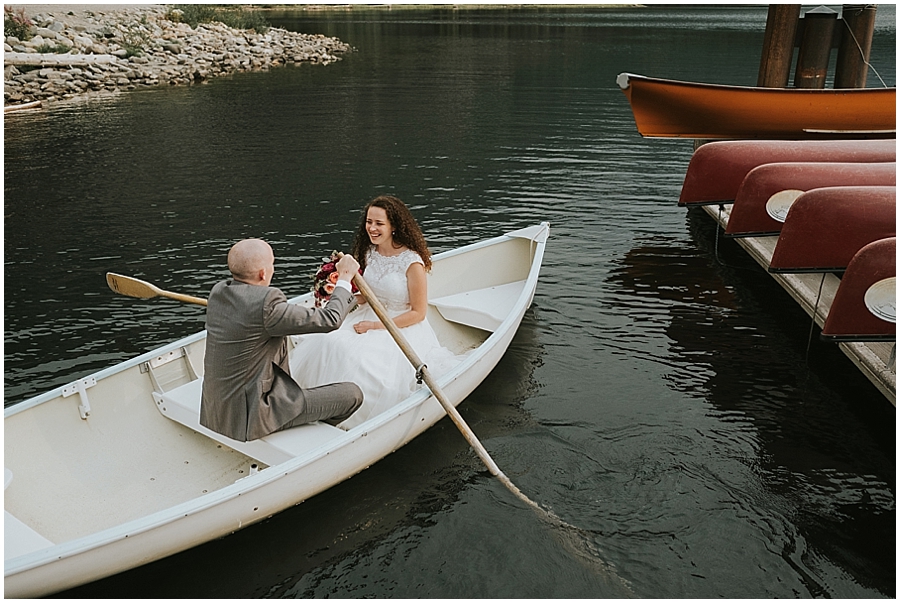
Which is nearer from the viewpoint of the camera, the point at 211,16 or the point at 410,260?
the point at 410,260

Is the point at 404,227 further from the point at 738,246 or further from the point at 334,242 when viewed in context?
the point at 738,246

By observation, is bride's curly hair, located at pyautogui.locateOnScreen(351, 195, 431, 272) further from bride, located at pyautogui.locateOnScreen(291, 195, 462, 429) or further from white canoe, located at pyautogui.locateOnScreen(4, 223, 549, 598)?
white canoe, located at pyautogui.locateOnScreen(4, 223, 549, 598)

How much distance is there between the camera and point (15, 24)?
2672cm

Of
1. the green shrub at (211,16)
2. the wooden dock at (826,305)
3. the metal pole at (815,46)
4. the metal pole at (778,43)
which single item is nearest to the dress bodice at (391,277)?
the wooden dock at (826,305)

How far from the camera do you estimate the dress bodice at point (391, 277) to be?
6086 mm

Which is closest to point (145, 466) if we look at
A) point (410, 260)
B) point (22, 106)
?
point (410, 260)

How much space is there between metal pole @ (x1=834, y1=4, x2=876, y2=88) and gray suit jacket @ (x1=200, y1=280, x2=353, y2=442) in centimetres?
1246

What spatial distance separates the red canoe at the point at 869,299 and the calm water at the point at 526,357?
76cm

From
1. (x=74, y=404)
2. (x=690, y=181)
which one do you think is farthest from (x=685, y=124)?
(x=74, y=404)

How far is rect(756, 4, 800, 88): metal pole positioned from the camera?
12656mm

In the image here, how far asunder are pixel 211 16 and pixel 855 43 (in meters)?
32.0

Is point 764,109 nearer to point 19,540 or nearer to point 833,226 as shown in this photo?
point 833,226

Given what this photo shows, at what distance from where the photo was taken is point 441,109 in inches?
813

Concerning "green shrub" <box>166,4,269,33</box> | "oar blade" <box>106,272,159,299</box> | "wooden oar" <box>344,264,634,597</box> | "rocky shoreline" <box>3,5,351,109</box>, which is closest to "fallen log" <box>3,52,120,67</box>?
"rocky shoreline" <box>3,5,351,109</box>
